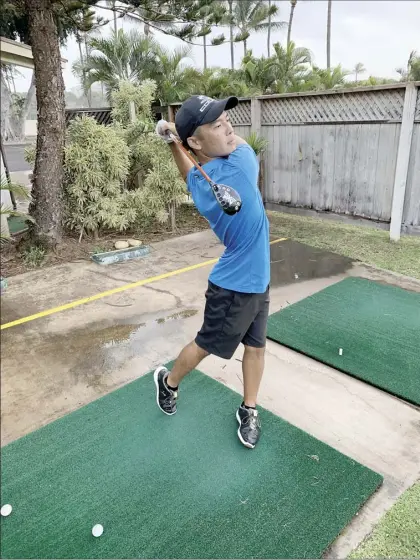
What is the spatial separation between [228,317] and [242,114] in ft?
17.1

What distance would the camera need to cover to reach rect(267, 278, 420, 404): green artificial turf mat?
248 cm

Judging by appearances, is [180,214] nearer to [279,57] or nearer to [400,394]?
[400,394]

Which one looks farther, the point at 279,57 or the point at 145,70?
the point at 279,57

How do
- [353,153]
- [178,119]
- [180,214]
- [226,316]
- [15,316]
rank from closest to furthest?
[15,316], [178,119], [226,316], [353,153], [180,214]

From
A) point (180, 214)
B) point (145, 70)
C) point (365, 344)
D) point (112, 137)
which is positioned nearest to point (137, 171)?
point (112, 137)

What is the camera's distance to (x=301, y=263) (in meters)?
4.30

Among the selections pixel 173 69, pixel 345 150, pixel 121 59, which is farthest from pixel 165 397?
pixel 121 59

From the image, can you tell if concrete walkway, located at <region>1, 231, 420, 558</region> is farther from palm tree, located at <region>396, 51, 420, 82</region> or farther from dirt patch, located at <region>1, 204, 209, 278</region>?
palm tree, located at <region>396, 51, 420, 82</region>

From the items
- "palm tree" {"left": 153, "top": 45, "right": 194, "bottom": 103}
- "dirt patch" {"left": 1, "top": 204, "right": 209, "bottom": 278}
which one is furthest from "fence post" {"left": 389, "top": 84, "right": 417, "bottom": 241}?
"palm tree" {"left": 153, "top": 45, "right": 194, "bottom": 103}

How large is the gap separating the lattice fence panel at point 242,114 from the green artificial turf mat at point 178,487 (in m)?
5.07

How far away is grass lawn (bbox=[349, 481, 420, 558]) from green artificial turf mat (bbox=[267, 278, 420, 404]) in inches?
27.2

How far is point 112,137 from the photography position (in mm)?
4574

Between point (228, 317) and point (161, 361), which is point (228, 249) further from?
point (161, 361)

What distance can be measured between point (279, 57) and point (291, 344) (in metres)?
12.9
